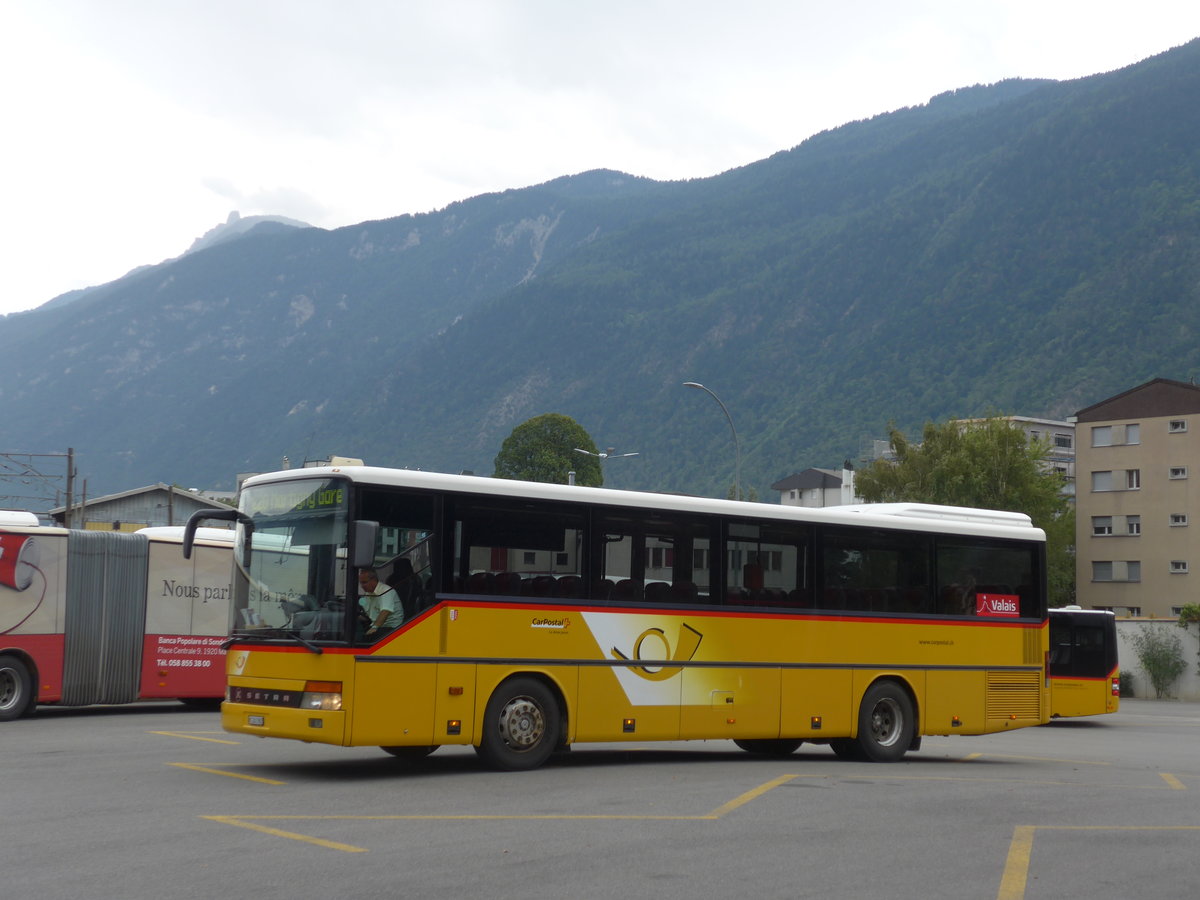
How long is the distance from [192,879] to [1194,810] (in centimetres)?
904

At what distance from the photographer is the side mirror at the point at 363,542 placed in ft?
43.9

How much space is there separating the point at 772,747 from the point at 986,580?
11.6ft

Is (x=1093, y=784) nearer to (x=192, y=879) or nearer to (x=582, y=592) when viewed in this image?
(x=582, y=592)

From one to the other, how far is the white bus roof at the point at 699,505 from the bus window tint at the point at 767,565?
7.2 inches

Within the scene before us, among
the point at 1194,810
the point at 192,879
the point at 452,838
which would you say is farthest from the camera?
the point at 1194,810

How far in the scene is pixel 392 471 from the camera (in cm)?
1406

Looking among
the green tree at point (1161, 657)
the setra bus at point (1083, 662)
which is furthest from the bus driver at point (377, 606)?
the green tree at point (1161, 657)

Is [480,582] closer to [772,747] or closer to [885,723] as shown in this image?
[772,747]

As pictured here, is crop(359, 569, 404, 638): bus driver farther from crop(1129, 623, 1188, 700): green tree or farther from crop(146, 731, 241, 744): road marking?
crop(1129, 623, 1188, 700): green tree

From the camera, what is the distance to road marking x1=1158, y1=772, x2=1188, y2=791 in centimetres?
1566

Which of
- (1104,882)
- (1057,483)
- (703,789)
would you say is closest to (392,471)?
(703,789)

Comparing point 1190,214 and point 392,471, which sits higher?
point 1190,214

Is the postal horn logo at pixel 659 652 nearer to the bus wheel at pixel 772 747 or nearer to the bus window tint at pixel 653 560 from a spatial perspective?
the bus window tint at pixel 653 560

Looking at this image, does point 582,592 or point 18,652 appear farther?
point 18,652
